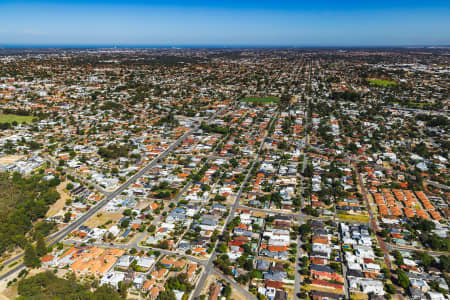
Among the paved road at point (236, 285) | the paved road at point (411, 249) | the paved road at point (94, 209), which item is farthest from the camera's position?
the paved road at point (411, 249)

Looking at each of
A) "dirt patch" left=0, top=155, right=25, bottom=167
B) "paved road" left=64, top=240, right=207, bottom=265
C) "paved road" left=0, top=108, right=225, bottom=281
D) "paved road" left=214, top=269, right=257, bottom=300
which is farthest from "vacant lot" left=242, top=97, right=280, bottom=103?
"paved road" left=214, top=269, right=257, bottom=300

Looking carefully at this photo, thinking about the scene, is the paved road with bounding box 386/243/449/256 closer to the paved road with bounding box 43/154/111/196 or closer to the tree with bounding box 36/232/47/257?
the tree with bounding box 36/232/47/257

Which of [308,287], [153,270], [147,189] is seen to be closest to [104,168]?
[147,189]

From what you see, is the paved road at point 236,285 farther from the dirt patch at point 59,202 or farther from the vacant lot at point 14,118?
the vacant lot at point 14,118

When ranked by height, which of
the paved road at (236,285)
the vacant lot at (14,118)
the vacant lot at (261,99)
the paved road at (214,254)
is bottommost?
the paved road at (236,285)

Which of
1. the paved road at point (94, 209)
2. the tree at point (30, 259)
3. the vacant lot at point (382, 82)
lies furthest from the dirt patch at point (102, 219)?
the vacant lot at point (382, 82)

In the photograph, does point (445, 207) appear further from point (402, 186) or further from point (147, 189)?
point (147, 189)

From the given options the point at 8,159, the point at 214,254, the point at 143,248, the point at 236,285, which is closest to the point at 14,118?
the point at 8,159

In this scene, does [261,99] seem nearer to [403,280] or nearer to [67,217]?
[67,217]
